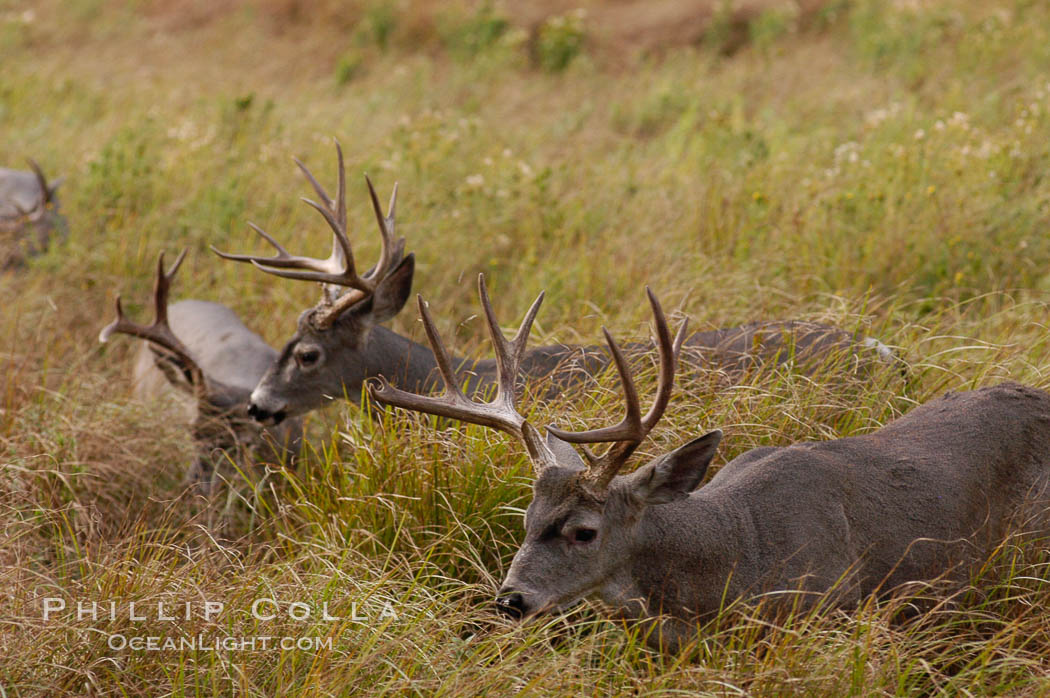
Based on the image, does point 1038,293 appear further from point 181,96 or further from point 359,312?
point 181,96

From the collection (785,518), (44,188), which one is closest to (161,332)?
(44,188)

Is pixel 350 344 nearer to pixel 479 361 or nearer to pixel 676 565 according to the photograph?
pixel 479 361

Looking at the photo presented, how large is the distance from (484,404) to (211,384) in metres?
2.52

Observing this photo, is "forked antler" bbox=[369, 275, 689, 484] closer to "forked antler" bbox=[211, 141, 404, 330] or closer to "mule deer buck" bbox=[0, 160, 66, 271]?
"forked antler" bbox=[211, 141, 404, 330]

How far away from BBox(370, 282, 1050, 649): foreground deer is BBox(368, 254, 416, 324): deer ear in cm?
159

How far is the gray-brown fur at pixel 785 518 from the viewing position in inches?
143

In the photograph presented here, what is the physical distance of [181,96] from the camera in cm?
1252

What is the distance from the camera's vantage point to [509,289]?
23.2ft

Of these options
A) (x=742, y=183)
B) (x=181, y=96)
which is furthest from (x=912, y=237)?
(x=181, y=96)

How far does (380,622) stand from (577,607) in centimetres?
63

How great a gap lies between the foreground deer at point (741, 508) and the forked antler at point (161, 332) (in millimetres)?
2326

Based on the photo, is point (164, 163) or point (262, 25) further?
point (262, 25)

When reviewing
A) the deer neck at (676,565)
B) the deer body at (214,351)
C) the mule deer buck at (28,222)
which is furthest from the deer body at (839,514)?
the mule deer buck at (28,222)

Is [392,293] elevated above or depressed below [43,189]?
above
